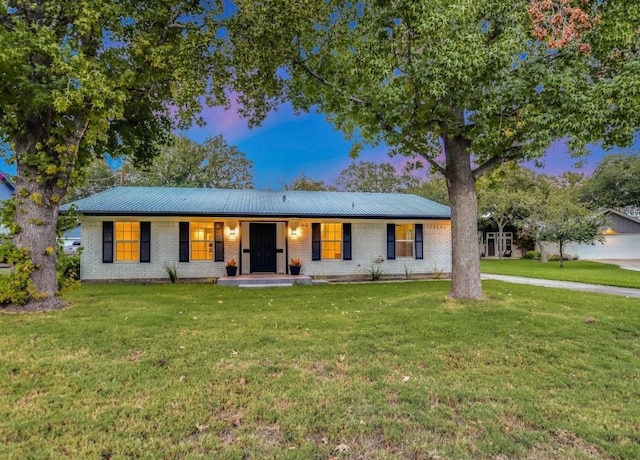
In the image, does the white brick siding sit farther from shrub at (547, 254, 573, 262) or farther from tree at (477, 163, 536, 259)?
shrub at (547, 254, 573, 262)

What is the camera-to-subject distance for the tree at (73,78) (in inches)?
262

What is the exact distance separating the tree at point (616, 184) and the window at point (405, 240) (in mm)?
29747

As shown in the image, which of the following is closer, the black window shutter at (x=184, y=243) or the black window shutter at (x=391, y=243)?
the black window shutter at (x=184, y=243)

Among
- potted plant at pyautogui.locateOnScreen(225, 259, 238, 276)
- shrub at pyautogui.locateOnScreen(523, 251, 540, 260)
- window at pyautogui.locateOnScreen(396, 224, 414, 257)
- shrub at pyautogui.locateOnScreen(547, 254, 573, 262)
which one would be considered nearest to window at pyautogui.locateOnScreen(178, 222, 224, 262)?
potted plant at pyautogui.locateOnScreen(225, 259, 238, 276)

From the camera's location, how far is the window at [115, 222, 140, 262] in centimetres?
1331

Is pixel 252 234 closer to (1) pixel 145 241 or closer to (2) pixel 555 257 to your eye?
(1) pixel 145 241

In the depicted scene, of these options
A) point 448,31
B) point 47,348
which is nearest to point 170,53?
point 448,31

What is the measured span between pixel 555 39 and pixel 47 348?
9.63 meters

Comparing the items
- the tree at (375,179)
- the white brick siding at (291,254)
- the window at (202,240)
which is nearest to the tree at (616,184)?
the tree at (375,179)

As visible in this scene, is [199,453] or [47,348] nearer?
[199,453]

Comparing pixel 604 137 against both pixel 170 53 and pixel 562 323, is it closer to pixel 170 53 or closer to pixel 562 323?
pixel 562 323

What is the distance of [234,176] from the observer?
110 feet

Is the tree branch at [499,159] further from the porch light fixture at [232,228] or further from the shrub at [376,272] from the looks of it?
the porch light fixture at [232,228]

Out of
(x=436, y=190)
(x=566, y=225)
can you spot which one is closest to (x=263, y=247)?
(x=566, y=225)
